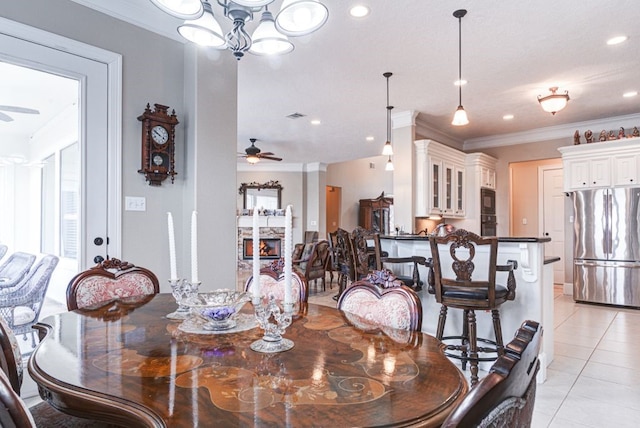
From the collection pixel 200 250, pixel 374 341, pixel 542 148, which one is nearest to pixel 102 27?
pixel 200 250

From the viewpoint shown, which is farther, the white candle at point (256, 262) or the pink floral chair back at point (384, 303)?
the pink floral chair back at point (384, 303)

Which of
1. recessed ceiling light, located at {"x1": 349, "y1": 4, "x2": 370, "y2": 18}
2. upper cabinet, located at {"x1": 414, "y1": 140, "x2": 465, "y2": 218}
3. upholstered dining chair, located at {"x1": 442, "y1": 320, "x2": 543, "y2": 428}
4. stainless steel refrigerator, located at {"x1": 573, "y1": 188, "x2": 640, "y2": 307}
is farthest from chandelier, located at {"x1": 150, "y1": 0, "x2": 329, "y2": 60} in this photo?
stainless steel refrigerator, located at {"x1": 573, "y1": 188, "x2": 640, "y2": 307}

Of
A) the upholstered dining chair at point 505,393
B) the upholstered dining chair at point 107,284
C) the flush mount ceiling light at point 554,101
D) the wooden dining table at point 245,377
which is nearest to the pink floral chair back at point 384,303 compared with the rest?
the wooden dining table at point 245,377

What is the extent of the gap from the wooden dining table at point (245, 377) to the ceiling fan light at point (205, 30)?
150 centimetres

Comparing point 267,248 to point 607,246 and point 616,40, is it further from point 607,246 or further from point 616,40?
point 616,40

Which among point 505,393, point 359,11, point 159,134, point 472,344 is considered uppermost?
point 359,11

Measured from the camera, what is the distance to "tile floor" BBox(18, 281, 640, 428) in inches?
87.2

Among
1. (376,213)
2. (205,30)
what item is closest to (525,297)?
(205,30)

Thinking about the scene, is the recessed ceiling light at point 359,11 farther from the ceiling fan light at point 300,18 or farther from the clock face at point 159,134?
the clock face at point 159,134

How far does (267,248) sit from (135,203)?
24.4ft

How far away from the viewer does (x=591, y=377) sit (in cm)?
279

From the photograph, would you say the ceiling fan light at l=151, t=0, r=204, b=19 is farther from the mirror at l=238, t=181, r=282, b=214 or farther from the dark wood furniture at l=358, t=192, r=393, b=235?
the dark wood furniture at l=358, t=192, r=393, b=235

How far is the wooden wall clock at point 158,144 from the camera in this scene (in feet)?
9.34

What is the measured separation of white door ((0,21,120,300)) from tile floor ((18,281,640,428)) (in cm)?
50
